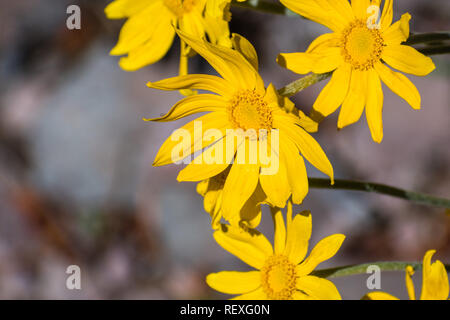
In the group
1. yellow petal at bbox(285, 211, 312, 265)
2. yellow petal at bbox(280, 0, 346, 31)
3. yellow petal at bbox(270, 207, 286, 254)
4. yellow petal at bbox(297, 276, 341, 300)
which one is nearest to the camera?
yellow petal at bbox(280, 0, 346, 31)

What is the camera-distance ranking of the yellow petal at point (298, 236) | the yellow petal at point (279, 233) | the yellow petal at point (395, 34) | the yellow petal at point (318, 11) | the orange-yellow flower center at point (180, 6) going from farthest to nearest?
the orange-yellow flower center at point (180, 6) → the yellow petal at point (279, 233) → the yellow petal at point (298, 236) → the yellow petal at point (318, 11) → the yellow petal at point (395, 34)

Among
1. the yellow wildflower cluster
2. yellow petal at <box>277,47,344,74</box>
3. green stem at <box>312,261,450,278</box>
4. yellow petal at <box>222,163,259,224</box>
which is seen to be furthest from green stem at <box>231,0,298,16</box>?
green stem at <box>312,261,450,278</box>

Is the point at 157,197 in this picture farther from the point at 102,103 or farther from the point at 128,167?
the point at 102,103

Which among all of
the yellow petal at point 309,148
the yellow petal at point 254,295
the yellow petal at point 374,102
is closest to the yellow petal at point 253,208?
the yellow petal at point 309,148

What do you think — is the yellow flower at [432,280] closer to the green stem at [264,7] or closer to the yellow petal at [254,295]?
the yellow petal at [254,295]

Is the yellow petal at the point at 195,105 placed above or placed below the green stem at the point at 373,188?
above
